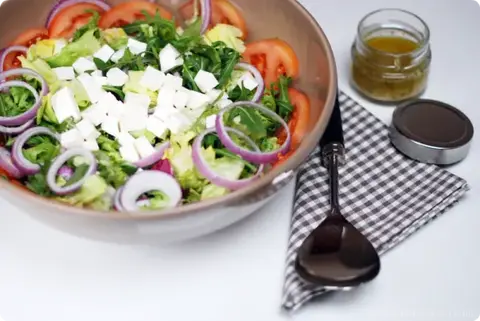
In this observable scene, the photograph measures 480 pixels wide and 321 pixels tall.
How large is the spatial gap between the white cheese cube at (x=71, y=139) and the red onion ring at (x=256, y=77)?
1.21 feet

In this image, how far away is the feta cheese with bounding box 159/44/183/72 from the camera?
164cm

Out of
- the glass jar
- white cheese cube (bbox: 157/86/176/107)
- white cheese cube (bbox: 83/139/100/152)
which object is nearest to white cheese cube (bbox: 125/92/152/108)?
white cheese cube (bbox: 157/86/176/107)

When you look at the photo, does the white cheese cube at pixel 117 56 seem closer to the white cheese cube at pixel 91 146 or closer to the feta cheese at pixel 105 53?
the feta cheese at pixel 105 53

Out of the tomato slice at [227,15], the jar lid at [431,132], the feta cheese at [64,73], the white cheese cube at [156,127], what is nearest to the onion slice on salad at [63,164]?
the white cheese cube at [156,127]

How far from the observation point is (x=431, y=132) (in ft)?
5.37

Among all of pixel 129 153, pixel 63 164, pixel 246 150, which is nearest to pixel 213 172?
pixel 246 150

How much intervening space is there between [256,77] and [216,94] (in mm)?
96

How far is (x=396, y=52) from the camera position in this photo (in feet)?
5.89

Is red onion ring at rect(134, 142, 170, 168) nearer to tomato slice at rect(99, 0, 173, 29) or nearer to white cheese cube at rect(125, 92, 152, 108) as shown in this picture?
white cheese cube at rect(125, 92, 152, 108)

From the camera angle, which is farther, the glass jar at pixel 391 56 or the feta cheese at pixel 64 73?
the glass jar at pixel 391 56

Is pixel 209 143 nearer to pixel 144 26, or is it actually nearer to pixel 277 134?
pixel 277 134

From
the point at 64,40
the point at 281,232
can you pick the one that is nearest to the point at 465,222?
the point at 281,232

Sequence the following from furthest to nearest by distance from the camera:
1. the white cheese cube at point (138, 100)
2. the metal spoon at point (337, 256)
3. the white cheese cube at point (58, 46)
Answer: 1. the white cheese cube at point (58, 46)
2. the white cheese cube at point (138, 100)
3. the metal spoon at point (337, 256)

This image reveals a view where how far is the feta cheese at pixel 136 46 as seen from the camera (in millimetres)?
1673
